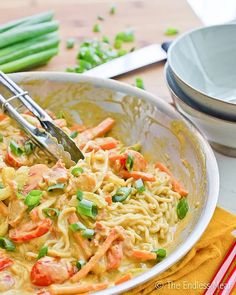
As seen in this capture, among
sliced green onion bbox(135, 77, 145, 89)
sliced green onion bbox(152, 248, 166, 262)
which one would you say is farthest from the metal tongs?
sliced green onion bbox(135, 77, 145, 89)

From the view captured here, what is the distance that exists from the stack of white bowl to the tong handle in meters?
0.67

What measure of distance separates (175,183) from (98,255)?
2.03 ft

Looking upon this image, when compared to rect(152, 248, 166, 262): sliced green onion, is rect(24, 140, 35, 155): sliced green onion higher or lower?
higher

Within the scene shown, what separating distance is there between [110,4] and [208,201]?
2.40 meters

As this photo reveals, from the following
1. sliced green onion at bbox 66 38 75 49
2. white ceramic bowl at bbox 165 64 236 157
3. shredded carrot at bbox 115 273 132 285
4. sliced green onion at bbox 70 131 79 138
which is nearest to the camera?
shredded carrot at bbox 115 273 132 285

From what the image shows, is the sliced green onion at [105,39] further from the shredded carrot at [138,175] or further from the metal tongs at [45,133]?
the shredded carrot at [138,175]

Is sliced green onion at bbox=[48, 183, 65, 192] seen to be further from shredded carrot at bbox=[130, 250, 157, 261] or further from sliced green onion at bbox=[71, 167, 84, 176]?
shredded carrot at bbox=[130, 250, 157, 261]

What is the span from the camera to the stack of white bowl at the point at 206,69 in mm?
2906

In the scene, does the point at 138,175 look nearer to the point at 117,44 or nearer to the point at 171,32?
the point at 117,44

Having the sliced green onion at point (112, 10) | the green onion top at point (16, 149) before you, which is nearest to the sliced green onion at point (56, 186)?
the green onion top at point (16, 149)

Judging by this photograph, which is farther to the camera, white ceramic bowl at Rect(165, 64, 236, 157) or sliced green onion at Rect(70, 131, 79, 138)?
sliced green onion at Rect(70, 131, 79, 138)

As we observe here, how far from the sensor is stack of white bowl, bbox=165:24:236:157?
9.53 feet

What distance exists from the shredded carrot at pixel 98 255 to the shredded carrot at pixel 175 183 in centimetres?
44

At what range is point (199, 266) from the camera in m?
2.36
